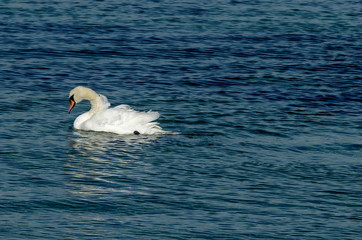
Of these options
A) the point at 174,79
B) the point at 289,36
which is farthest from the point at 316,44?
the point at 174,79

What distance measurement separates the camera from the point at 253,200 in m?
18.0

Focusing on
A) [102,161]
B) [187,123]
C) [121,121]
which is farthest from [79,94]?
[102,161]

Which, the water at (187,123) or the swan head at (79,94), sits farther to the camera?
the swan head at (79,94)

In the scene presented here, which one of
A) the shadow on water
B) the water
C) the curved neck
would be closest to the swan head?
the curved neck

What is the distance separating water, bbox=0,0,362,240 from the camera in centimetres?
1711

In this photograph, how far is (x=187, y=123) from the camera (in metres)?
24.2

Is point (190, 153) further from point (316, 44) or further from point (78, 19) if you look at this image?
point (78, 19)

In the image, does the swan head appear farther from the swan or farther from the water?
the swan

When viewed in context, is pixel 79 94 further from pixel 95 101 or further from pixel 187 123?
pixel 187 123

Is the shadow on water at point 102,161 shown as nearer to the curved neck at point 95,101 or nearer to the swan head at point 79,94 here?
the curved neck at point 95,101

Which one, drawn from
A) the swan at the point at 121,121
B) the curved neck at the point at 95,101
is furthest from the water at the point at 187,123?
the curved neck at the point at 95,101

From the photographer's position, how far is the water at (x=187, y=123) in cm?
1711

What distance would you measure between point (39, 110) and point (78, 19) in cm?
1403

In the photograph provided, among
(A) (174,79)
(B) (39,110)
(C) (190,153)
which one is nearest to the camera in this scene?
(C) (190,153)
